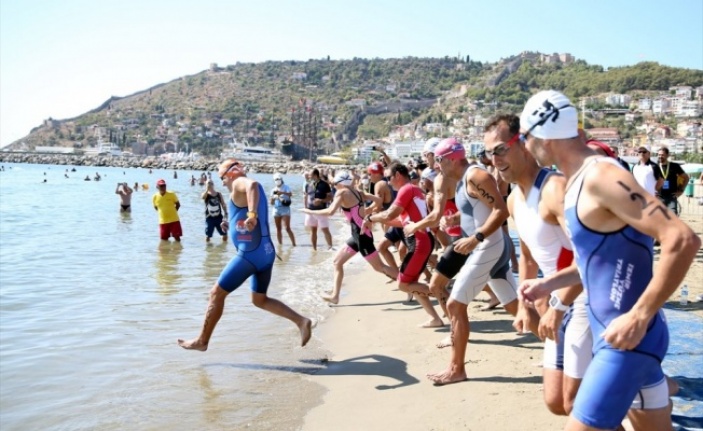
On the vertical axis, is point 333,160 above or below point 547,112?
A: below

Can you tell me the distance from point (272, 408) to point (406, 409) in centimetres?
111

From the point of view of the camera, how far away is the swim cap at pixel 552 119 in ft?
9.00

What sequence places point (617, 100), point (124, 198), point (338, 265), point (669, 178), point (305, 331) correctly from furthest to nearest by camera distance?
1. point (617, 100)
2. point (124, 198)
3. point (669, 178)
4. point (338, 265)
5. point (305, 331)

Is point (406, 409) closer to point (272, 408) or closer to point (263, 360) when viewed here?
point (272, 408)

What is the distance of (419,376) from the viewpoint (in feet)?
18.2

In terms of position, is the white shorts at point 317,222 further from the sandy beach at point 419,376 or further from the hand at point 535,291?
the hand at point 535,291

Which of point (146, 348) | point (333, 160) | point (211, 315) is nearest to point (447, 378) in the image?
point (211, 315)

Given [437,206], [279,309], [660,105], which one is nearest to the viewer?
[437,206]

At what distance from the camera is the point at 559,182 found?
3154 millimetres

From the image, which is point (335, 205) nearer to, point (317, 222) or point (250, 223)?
point (250, 223)

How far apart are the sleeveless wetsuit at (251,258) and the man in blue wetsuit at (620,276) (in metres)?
4.01

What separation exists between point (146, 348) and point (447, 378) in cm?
349

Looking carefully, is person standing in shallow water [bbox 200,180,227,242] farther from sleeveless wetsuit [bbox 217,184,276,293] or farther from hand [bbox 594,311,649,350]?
hand [bbox 594,311,649,350]

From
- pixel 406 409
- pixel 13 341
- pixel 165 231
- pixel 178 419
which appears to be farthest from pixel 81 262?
pixel 406 409
